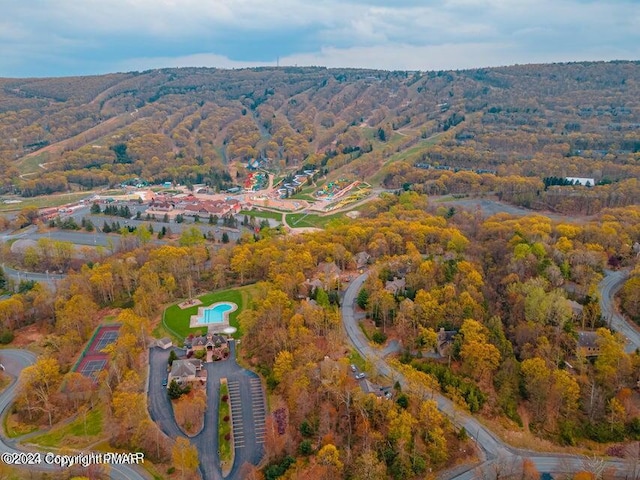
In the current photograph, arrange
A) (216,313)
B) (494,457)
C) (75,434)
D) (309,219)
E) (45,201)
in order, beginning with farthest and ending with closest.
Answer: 1. (45,201)
2. (309,219)
3. (216,313)
4. (75,434)
5. (494,457)

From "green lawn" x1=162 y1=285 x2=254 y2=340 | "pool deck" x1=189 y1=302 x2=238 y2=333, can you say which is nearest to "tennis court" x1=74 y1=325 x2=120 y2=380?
"green lawn" x1=162 y1=285 x2=254 y2=340

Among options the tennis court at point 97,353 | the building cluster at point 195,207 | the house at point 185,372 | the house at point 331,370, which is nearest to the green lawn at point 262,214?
the building cluster at point 195,207

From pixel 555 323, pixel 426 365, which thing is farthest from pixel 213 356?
pixel 555 323

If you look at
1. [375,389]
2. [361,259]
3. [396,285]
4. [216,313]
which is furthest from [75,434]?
[361,259]

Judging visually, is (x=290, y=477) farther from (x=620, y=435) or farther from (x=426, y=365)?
(x=620, y=435)

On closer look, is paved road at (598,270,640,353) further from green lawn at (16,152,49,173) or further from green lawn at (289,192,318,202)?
green lawn at (16,152,49,173)

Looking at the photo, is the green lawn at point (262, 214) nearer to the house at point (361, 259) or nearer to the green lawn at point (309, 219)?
the green lawn at point (309, 219)

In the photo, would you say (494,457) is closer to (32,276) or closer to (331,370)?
(331,370)
